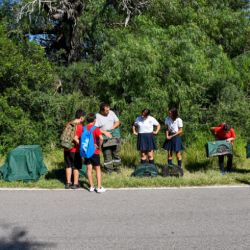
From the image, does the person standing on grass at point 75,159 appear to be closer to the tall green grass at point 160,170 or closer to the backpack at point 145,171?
the tall green grass at point 160,170

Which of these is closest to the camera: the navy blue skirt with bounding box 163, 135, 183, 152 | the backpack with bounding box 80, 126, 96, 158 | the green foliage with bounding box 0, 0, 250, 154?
the backpack with bounding box 80, 126, 96, 158

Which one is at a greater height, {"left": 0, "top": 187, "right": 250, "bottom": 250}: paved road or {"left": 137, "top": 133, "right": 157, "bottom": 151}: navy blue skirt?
{"left": 137, "top": 133, "right": 157, "bottom": 151}: navy blue skirt

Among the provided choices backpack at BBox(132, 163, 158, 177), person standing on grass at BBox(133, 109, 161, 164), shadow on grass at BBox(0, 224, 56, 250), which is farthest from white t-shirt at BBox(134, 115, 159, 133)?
shadow on grass at BBox(0, 224, 56, 250)

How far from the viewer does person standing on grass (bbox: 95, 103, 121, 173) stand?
922 centimetres

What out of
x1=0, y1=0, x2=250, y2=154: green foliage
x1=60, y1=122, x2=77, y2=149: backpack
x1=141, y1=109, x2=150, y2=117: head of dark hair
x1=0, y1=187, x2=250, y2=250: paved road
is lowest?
x1=0, y1=187, x2=250, y2=250: paved road

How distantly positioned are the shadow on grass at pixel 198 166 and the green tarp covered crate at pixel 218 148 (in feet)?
2.91

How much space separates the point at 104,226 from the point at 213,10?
1280 centimetres

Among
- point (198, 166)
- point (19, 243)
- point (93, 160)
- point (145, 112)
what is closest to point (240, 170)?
point (198, 166)

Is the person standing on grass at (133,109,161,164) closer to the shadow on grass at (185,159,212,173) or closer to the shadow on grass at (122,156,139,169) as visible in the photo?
the shadow on grass at (122,156,139,169)

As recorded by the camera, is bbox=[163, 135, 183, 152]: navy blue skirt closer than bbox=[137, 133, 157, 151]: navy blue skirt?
No

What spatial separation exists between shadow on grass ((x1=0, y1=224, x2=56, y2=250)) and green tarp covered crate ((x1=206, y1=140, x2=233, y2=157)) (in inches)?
210

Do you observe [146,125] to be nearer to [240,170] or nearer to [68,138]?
[68,138]

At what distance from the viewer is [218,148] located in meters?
9.30

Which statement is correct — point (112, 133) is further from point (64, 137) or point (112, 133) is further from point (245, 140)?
point (245, 140)
